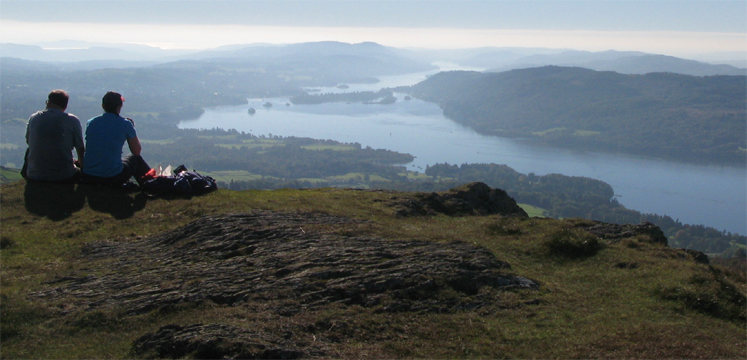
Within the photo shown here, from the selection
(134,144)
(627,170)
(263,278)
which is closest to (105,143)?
(134,144)

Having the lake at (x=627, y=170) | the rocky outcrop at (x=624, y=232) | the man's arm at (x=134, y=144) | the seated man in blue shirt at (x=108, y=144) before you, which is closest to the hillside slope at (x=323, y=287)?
the rocky outcrop at (x=624, y=232)

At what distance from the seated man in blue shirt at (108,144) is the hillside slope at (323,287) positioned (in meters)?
0.45

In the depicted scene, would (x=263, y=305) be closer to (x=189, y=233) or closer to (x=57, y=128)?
(x=189, y=233)

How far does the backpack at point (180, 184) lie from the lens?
15.1 meters

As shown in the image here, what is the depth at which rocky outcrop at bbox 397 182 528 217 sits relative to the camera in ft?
59.2

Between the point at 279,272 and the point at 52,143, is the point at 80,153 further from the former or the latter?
the point at 279,272

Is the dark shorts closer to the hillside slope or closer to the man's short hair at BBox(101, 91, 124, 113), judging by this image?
the hillside slope

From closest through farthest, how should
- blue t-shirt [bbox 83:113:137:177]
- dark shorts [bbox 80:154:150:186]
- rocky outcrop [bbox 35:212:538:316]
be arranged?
rocky outcrop [bbox 35:212:538:316]
blue t-shirt [bbox 83:113:137:177]
dark shorts [bbox 80:154:150:186]

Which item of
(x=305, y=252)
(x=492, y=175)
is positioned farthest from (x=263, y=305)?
(x=492, y=175)

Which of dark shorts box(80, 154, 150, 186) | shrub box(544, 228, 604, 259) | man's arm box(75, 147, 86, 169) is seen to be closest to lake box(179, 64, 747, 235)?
shrub box(544, 228, 604, 259)

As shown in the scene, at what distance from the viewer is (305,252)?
36.2ft

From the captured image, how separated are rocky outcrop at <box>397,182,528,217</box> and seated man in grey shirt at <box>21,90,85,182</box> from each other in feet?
34.3

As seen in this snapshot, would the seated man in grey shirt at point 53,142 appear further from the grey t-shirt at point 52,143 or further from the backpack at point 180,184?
the backpack at point 180,184

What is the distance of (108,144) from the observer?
14016 millimetres
